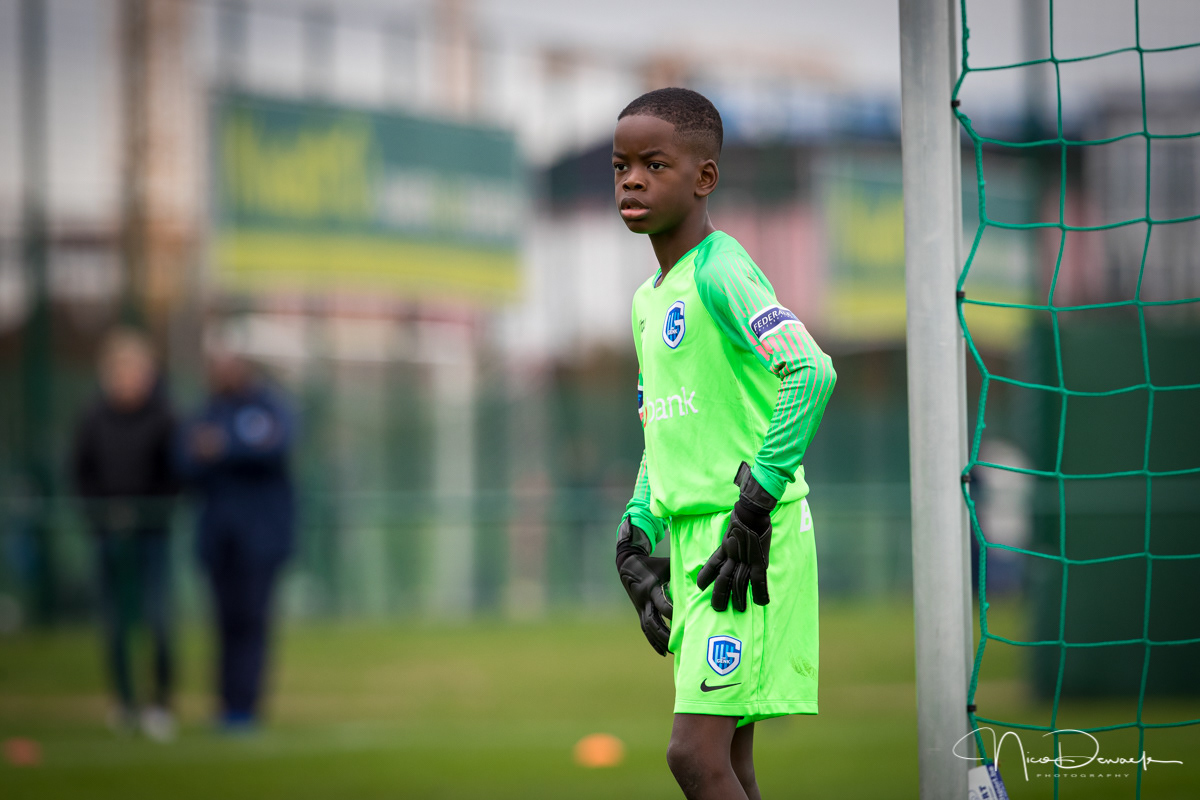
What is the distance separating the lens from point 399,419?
47.2 feet

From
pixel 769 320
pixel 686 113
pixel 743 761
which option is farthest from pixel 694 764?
pixel 686 113

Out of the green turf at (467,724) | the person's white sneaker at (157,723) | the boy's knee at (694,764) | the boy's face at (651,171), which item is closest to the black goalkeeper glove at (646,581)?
the boy's knee at (694,764)

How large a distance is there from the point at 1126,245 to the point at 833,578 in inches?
192

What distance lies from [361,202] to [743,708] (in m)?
11.6

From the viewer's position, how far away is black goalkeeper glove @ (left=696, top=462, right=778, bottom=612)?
272cm

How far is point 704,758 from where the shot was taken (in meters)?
2.78

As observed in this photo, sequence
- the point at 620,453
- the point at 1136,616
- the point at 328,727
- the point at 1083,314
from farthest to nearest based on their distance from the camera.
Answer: the point at 620,453 → the point at 1083,314 → the point at 1136,616 → the point at 328,727

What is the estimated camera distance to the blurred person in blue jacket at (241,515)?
720 centimetres

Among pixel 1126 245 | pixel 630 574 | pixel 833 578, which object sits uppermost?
pixel 1126 245

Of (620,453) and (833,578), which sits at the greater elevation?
(620,453)

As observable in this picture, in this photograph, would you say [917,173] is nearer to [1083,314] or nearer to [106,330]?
[1083,314]

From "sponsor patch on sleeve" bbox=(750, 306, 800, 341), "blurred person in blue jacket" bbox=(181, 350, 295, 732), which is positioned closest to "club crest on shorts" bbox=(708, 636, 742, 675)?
"sponsor patch on sleeve" bbox=(750, 306, 800, 341)

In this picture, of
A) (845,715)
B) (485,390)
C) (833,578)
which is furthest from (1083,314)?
(485,390)

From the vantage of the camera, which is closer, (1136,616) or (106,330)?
(1136,616)
